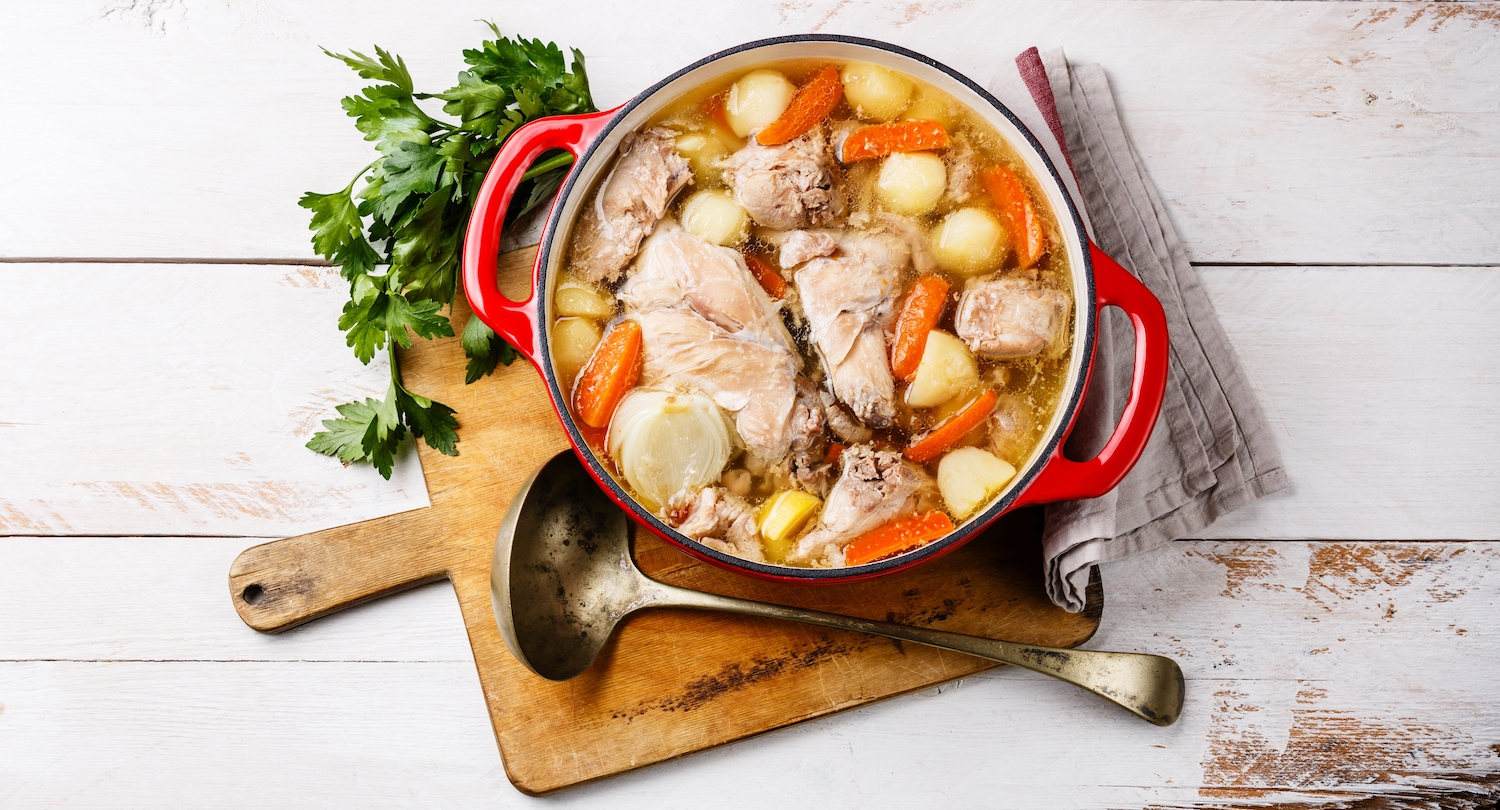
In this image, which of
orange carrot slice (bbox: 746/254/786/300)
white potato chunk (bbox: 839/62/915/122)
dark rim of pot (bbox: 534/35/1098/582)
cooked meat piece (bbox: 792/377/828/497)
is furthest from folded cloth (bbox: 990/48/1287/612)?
orange carrot slice (bbox: 746/254/786/300)

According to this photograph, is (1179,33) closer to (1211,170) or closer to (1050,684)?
(1211,170)

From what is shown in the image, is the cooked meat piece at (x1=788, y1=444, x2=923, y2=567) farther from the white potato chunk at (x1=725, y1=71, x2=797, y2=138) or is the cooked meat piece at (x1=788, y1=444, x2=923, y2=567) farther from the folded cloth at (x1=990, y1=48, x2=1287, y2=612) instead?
the white potato chunk at (x1=725, y1=71, x2=797, y2=138)

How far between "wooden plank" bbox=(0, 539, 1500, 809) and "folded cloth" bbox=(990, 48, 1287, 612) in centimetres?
15

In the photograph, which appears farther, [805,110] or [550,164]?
[550,164]

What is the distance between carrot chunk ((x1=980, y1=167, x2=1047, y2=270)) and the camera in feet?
4.20

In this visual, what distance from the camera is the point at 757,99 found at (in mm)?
1319

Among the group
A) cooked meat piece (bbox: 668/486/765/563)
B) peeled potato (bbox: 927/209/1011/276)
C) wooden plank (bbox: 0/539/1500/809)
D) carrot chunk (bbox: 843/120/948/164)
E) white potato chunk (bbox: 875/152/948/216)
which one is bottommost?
wooden plank (bbox: 0/539/1500/809)

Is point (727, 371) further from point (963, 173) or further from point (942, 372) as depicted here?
point (963, 173)

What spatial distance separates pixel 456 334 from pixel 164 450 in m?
0.63

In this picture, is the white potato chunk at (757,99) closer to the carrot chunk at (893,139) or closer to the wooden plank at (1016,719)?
the carrot chunk at (893,139)

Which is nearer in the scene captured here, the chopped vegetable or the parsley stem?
the chopped vegetable

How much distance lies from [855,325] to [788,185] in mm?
236

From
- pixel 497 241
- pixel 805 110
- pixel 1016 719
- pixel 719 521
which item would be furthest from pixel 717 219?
pixel 1016 719

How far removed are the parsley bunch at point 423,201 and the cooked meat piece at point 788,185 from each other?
34cm
